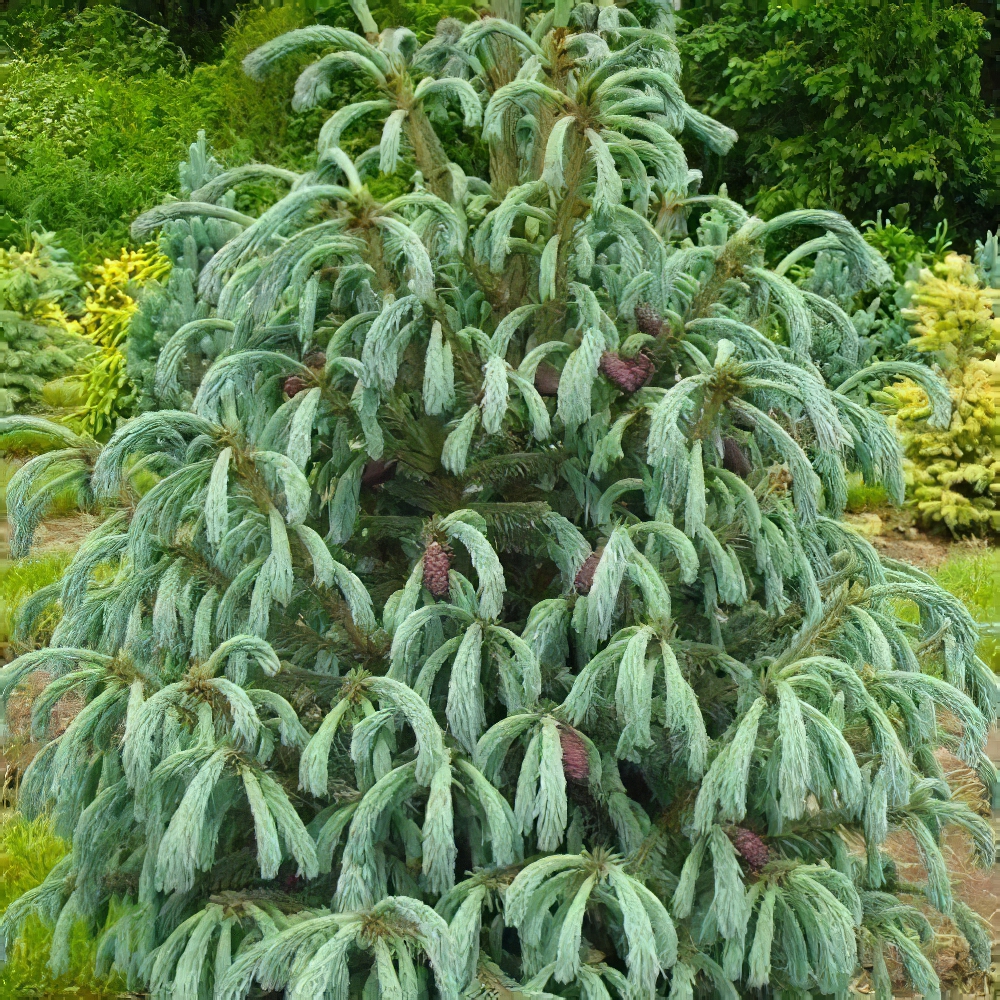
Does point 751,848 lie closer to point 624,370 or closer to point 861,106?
point 624,370

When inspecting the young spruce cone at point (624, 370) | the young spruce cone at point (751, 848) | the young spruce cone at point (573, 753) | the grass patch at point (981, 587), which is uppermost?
the young spruce cone at point (624, 370)

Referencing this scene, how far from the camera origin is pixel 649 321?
2352 millimetres

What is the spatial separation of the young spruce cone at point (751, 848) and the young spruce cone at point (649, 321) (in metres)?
0.87

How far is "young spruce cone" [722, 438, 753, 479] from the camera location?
2.44m

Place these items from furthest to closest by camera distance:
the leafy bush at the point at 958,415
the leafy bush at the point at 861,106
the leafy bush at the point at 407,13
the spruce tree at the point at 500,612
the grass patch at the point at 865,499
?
the leafy bush at the point at 407,13 < the leafy bush at the point at 861,106 < the grass patch at the point at 865,499 < the leafy bush at the point at 958,415 < the spruce tree at the point at 500,612

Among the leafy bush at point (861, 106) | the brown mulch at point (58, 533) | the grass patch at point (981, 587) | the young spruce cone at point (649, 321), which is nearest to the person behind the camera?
the young spruce cone at point (649, 321)

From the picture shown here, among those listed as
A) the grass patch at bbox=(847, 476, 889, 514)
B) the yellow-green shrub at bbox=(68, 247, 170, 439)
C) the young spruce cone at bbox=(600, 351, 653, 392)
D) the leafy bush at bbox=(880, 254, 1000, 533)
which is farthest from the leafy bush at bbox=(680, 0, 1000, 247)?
the young spruce cone at bbox=(600, 351, 653, 392)

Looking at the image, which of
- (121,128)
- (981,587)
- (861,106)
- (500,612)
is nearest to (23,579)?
(500,612)

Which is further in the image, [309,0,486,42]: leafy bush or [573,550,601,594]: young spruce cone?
[309,0,486,42]: leafy bush

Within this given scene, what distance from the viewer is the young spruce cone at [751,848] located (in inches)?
84.8

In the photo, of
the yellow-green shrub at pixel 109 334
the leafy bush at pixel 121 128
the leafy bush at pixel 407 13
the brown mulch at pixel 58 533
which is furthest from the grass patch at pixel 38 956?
the leafy bush at pixel 407 13

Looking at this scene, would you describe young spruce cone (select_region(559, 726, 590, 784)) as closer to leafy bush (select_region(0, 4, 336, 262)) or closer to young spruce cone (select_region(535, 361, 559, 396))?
young spruce cone (select_region(535, 361, 559, 396))

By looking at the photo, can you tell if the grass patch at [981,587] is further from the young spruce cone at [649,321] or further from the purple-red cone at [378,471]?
the purple-red cone at [378,471]

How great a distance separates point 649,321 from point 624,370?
5.9 inches
